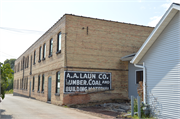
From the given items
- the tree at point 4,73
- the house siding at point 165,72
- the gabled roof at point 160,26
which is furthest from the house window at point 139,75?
the tree at point 4,73

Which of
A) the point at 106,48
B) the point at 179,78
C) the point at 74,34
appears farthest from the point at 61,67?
the point at 179,78

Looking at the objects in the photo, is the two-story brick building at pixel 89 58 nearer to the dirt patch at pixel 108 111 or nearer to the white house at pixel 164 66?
the dirt patch at pixel 108 111

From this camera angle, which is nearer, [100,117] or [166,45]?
[166,45]

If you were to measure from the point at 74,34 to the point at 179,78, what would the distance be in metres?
10.2

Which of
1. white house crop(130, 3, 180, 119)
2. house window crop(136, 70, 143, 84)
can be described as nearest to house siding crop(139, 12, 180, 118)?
white house crop(130, 3, 180, 119)

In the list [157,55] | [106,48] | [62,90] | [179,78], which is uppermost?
[106,48]

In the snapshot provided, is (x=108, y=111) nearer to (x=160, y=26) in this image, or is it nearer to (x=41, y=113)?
(x=41, y=113)

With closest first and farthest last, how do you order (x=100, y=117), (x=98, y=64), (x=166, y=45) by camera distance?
1. (x=166, y=45)
2. (x=100, y=117)
3. (x=98, y=64)

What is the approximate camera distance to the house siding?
32.2ft

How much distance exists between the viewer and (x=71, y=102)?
16.5 meters

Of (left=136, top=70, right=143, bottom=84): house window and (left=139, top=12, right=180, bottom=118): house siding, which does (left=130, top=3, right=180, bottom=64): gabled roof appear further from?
(left=136, top=70, right=143, bottom=84): house window

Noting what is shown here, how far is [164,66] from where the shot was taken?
1056 centimetres

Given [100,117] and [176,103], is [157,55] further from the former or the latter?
[100,117]

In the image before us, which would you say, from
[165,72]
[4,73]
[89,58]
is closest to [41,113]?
[4,73]
